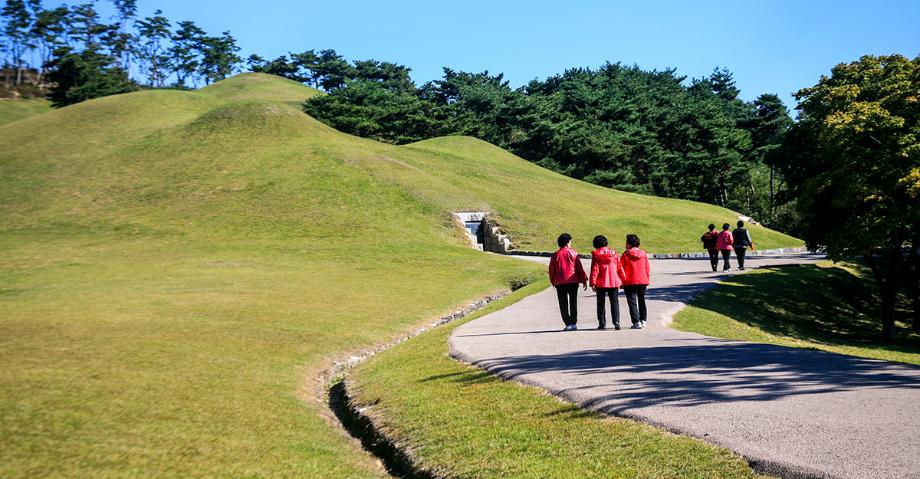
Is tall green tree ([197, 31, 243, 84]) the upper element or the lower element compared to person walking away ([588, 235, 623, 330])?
upper

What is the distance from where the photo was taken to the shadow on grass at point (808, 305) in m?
23.4

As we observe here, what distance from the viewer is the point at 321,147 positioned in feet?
188

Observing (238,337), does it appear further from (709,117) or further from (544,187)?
(709,117)

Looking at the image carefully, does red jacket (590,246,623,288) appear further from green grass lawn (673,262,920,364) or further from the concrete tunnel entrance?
the concrete tunnel entrance

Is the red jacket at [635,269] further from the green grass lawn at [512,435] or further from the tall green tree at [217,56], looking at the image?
the tall green tree at [217,56]

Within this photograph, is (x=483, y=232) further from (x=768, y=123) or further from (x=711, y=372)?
(x=768, y=123)

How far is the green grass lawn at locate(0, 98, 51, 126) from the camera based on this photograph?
308 ft

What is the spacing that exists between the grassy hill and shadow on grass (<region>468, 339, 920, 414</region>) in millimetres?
3456

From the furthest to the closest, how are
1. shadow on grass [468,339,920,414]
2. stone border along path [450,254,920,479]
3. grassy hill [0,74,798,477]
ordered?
grassy hill [0,74,798,477]
shadow on grass [468,339,920,414]
stone border along path [450,254,920,479]

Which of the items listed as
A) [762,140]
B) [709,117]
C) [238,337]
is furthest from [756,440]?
[762,140]

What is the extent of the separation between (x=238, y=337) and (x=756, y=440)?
42.4 ft

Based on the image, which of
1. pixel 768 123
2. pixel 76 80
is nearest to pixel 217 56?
pixel 76 80

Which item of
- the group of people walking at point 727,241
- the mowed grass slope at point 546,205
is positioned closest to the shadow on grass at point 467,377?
the group of people walking at point 727,241

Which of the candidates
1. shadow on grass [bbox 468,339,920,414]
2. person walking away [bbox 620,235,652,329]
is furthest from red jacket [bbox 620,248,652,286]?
shadow on grass [bbox 468,339,920,414]
